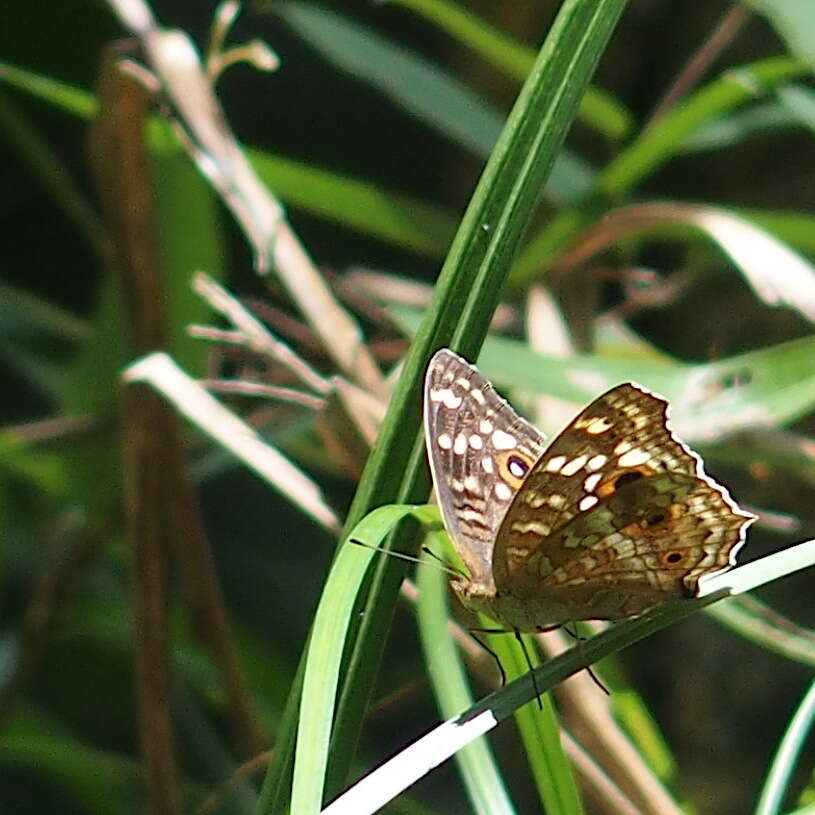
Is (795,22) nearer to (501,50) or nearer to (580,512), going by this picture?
(501,50)

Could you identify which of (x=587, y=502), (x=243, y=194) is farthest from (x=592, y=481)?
(x=243, y=194)

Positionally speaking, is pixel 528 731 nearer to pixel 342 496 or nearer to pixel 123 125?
pixel 123 125

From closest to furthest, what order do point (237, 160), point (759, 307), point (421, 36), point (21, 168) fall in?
point (237, 160) → point (759, 307) → point (21, 168) → point (421, 36)

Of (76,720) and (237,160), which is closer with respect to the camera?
(237,160)

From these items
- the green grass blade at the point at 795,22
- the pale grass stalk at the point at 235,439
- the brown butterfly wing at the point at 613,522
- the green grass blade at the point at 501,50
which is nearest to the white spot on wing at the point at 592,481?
the brown butterfly wing at the point at 613,522

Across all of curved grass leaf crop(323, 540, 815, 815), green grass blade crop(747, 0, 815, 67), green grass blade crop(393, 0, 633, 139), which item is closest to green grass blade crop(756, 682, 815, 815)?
curved grass leaf crop(323, 540, 815, 815)

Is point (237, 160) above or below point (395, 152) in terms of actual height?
below

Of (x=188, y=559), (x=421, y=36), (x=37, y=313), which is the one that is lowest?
(x=188, y=559)

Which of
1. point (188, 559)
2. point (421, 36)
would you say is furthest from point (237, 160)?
point (421, 36)
